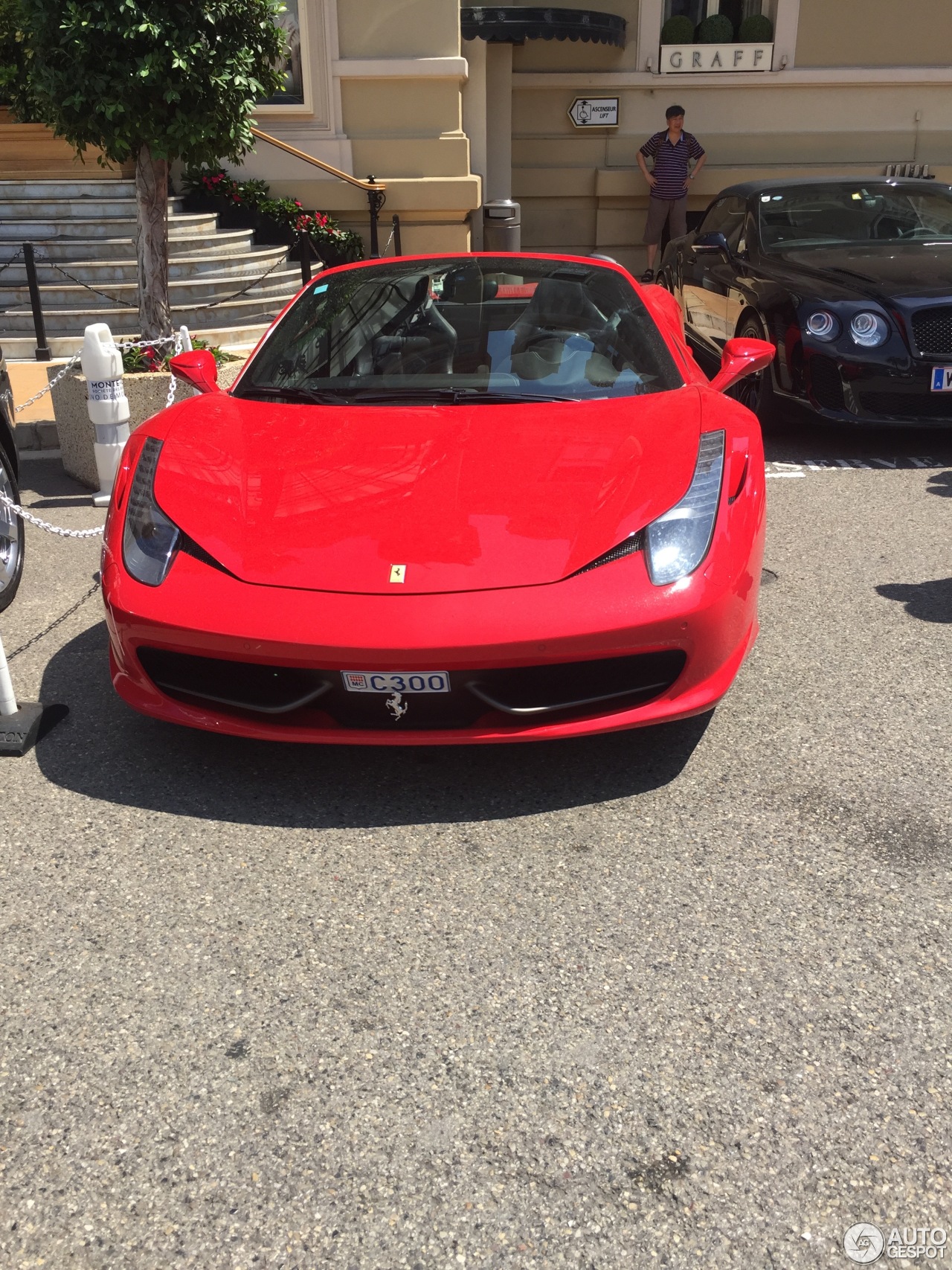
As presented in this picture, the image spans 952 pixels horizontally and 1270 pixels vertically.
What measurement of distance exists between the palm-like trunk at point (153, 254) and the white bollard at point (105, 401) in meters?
1.43

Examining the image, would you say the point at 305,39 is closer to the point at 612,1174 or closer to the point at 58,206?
the point at 58,206

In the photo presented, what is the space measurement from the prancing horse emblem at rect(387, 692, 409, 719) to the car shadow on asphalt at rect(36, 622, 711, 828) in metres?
0.25

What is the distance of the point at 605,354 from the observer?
402 centimetres

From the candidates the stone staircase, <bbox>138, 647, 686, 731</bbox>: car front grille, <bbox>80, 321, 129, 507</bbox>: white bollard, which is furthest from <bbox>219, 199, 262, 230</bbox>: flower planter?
<bbox>138, 647, 686, 731</bbox>: car front grille

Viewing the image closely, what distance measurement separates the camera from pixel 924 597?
438cm

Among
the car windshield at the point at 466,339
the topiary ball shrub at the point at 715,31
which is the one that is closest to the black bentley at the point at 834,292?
the car windshield at the point at 466,339

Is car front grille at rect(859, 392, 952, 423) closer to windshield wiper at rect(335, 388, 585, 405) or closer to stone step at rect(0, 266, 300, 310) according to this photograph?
windshield wiper at rect(335, 388, 585, 405)

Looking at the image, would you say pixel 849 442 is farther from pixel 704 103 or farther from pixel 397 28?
pixel 704 103

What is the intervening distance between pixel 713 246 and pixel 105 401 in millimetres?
4158

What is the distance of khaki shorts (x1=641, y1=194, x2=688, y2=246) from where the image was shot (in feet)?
47.0

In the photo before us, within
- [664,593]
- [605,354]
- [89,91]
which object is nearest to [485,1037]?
[664,593]

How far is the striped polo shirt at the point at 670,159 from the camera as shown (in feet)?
46.1

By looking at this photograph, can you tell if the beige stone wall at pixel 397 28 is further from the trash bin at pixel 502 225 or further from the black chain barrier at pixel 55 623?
the black chain barrier at pixel 55 623

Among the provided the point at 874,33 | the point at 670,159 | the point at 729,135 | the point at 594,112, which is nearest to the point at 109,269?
the point at 670,159
